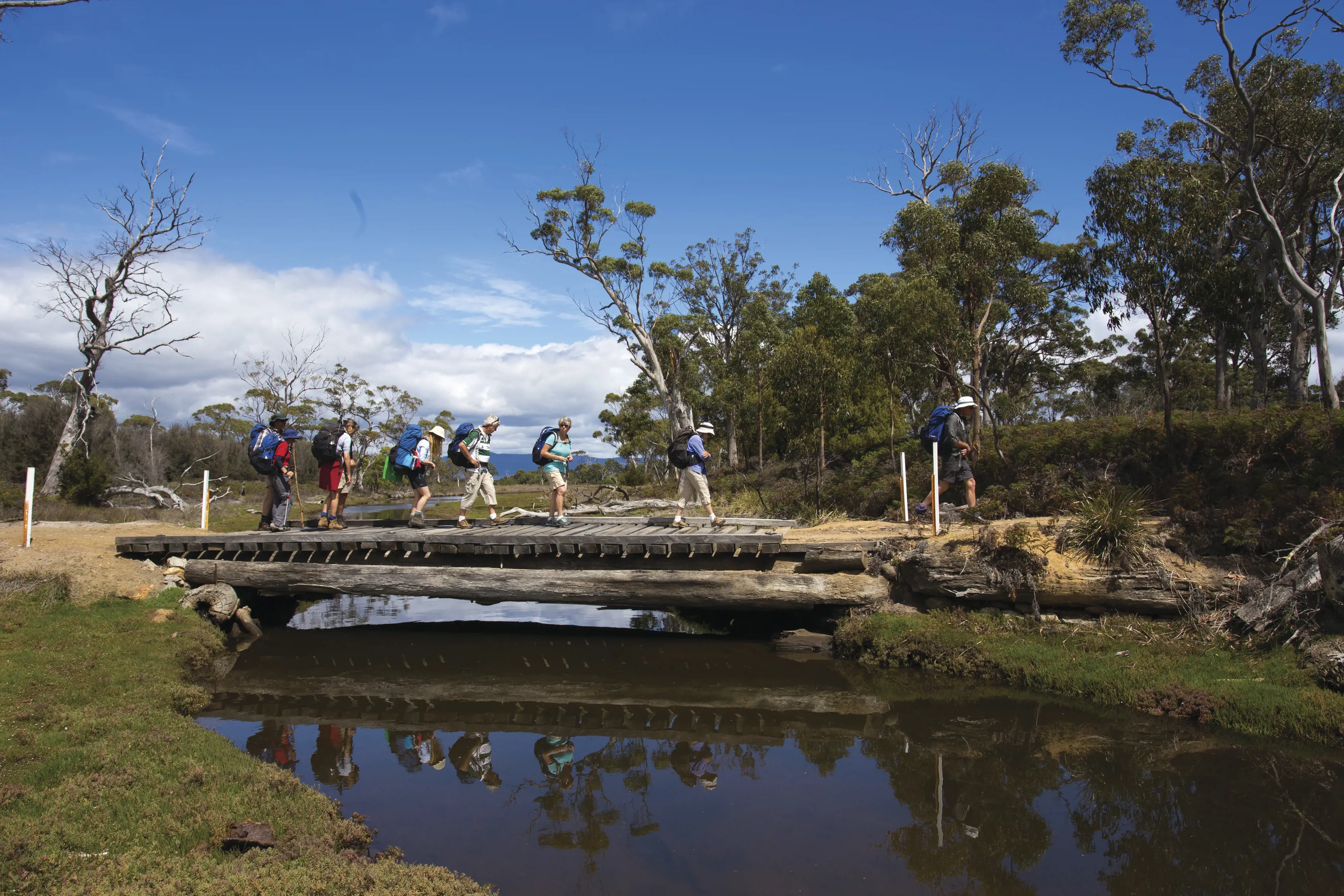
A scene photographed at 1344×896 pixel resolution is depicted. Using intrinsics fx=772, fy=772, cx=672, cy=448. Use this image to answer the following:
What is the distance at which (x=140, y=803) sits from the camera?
5.42 metres

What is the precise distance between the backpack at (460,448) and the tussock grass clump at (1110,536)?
880 cm

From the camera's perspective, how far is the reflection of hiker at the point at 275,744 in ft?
24.3

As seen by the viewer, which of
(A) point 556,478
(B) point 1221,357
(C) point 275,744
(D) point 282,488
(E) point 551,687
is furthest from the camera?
(B) point 1221,357

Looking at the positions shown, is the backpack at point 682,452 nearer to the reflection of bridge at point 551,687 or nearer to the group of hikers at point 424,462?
the group of hikers at point 424,462

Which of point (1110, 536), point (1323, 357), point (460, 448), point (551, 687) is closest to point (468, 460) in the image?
point (460, 448)

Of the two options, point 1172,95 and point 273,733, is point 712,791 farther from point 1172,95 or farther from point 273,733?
point 1172,95

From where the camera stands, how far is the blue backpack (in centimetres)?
1230

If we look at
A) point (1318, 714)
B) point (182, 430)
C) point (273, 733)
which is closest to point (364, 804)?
point (273, 733)

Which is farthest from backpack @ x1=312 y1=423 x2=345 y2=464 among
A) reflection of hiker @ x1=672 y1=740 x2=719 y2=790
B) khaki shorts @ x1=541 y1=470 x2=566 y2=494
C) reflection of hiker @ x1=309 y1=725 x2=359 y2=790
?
reflection of hiker @ x1=672 y1=740 x2=719 y2=790

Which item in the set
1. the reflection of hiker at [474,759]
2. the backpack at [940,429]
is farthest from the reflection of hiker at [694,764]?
the backpack at [940,429]

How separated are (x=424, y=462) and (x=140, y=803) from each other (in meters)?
7.27

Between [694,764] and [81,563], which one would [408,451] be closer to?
[81,563]

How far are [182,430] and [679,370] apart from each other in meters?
34.4

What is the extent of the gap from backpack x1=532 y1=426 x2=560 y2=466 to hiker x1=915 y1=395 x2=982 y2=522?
592 centimetres
